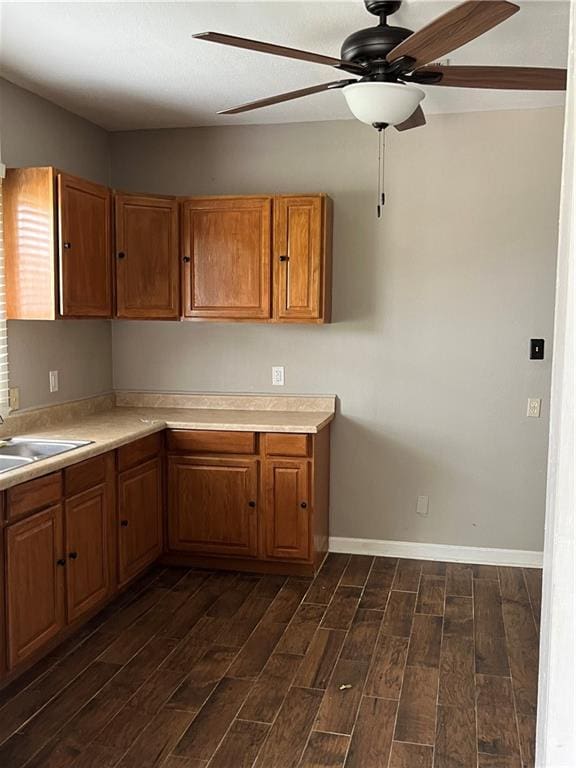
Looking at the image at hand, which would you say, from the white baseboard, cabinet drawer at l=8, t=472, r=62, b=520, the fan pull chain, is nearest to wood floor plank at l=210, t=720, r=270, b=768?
cabinet drawer at l=8, t=472, r=62, b=520

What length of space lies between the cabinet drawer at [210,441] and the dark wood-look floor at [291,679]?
0.73 meters

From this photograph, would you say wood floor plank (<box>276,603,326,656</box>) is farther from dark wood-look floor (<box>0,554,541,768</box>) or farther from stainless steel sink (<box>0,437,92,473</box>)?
stainless steel sink (<box>0,437,92,473</box>)

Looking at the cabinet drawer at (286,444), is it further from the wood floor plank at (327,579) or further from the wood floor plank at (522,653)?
the wood floor plank at (522,653)

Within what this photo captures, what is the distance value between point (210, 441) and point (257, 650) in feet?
4.08

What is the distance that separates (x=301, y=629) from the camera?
11.1ft

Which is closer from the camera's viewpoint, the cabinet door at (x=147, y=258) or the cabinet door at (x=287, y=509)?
the cabinet door at (x=287, y=509)

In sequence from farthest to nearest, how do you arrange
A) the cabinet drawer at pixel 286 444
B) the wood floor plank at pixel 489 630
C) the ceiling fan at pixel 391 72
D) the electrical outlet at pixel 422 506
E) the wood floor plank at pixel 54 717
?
the electrical outlet at pixel 422 506 < the cabinet drawer at pixel 286 444 < the wood floor plank at pixel 489 630 < the wood floor plank at pixel 54 717 < the ceiling fan at pixel 391 72

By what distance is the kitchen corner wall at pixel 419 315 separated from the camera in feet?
13.4

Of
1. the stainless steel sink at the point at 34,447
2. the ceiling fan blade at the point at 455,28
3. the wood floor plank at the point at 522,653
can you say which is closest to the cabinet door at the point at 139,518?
the stainless steel sink at the point at 34,447

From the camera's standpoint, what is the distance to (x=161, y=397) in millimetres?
4617

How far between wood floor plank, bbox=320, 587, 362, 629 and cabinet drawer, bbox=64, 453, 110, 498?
1.29 meters

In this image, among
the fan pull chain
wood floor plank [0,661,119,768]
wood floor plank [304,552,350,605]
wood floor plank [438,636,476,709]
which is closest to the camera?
wood floor plank [0,661,119,768]

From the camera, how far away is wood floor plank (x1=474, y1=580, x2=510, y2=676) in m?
3.05

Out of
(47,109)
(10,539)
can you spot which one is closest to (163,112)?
(47,109)
